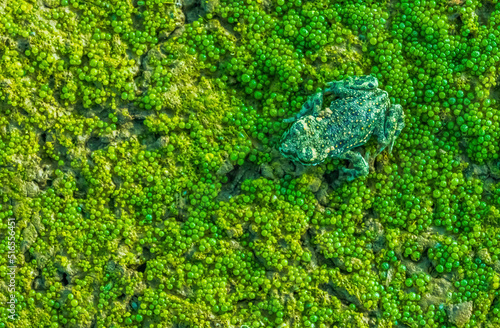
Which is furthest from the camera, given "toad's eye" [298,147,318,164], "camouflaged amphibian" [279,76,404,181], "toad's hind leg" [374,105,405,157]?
"toad's hind leg" [374,105,405,157]

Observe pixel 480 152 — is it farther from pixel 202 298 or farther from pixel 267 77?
pixel 202 298

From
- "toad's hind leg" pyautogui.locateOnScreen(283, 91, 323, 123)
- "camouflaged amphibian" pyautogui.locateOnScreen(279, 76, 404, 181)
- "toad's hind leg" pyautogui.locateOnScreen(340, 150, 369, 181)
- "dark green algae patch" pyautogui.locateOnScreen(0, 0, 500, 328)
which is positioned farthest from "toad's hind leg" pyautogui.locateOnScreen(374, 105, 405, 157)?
"toad's hind leg" pyautogui.locateOnScreen(283, 91, 323, 123)

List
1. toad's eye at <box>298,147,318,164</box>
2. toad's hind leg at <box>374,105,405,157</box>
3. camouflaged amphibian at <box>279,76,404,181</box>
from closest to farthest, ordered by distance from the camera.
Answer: toad's eye at <box>298,147,318,164</box> < camouflaged amphibian at <box>279,76,404,181</box> < toad's hind leg at <box>374,105,405,157</box>

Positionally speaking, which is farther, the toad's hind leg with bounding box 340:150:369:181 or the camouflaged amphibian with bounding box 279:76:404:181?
the toad's hind leg with bounding box 340:150:369:181

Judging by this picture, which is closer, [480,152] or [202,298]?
[202,298]

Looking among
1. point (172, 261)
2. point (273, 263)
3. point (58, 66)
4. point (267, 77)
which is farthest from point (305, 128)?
point (58, 66)

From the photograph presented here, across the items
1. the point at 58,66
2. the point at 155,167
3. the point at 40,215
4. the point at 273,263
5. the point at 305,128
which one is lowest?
the point at 273,263

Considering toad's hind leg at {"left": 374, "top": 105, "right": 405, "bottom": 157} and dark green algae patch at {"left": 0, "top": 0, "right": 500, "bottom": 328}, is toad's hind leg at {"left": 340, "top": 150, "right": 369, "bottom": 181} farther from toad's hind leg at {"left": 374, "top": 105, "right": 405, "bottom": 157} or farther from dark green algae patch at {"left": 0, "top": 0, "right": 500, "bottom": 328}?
toad's hind leg at {"left": 374, "top": 105, "right": 405, "bottom": 157}

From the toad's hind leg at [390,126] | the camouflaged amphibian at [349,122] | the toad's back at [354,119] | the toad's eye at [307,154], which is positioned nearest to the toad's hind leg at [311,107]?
the camouflaged amphibian at [349,122]
